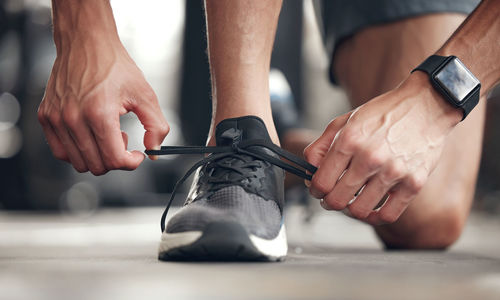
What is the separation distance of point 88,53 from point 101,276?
1.02 feet

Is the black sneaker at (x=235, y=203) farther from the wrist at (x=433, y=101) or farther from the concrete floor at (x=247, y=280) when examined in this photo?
the wrist at (x=433, y=101)

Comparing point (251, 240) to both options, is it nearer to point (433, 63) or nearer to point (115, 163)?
point (115, 163)

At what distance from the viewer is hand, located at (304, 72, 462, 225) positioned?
0.67 metres

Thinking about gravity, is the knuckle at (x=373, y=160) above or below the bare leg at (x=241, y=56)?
below

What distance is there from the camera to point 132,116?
456cm

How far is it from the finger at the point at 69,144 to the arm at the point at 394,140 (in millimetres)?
297

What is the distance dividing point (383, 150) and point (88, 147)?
0.36m

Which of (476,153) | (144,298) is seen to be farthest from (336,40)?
(144,298)

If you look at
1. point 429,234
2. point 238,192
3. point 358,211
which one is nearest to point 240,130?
point 238,192

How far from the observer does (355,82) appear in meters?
1.34

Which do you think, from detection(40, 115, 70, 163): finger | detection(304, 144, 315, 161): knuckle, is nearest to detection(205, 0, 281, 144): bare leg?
detection(304, 144, 315, 161): knuckle

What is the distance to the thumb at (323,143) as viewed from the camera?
0.72m

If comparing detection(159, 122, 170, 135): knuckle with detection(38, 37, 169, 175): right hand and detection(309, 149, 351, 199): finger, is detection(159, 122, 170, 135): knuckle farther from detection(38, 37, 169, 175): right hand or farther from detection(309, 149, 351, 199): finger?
detection(309, 149, 351, 199): finger

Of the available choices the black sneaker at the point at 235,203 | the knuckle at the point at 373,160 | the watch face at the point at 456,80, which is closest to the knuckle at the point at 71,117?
the black sneaker at the point at 235,203
